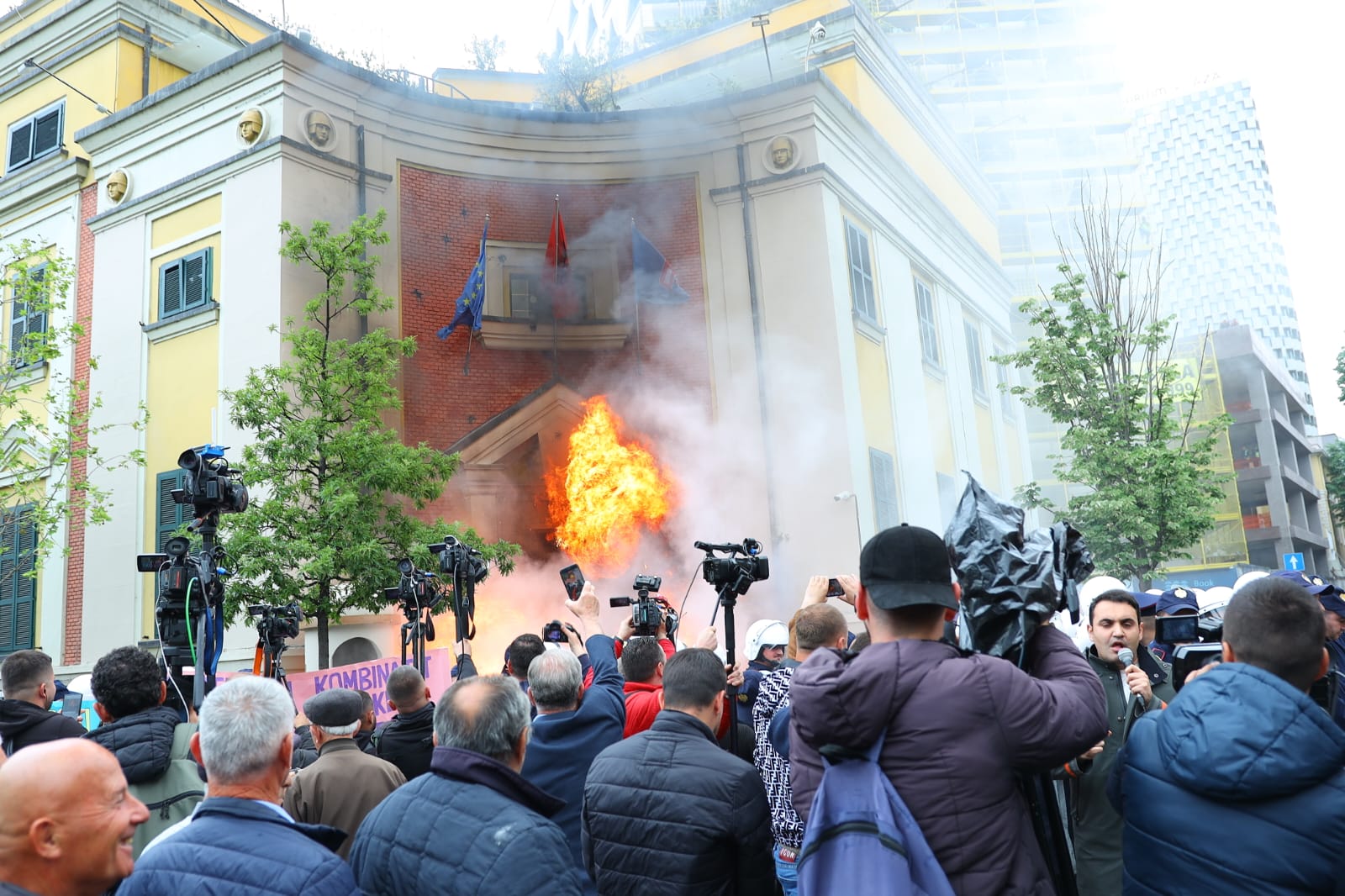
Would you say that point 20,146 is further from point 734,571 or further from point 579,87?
point 734,571

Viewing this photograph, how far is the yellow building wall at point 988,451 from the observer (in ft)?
75.2

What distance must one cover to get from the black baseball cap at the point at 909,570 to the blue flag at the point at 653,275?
46.0 ft

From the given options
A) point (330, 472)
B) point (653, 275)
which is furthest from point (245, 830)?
point (653, 275)

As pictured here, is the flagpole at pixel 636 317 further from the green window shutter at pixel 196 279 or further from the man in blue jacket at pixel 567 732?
the man in blue jacket at pixel 567 732

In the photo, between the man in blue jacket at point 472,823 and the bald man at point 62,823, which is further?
the man in blue jacket at point 472,823

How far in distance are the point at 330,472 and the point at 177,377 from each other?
444 centimetres

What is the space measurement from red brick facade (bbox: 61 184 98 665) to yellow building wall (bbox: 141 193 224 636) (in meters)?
0.99

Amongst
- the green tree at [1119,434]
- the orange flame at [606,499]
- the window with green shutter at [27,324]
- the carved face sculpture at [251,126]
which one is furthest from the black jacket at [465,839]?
the green tree at [1119,434]

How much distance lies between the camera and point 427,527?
12.9 meters

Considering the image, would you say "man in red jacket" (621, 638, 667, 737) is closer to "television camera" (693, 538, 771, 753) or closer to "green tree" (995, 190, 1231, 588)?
"television camera" (693, 538, 771, 753)

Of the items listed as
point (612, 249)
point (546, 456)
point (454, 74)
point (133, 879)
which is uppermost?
point (454, 74)

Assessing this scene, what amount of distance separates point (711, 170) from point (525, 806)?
1535 cm

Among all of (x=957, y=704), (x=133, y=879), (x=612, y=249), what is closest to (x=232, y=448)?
(x=612, y=249)

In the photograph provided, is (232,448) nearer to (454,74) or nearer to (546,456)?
(546,456)
